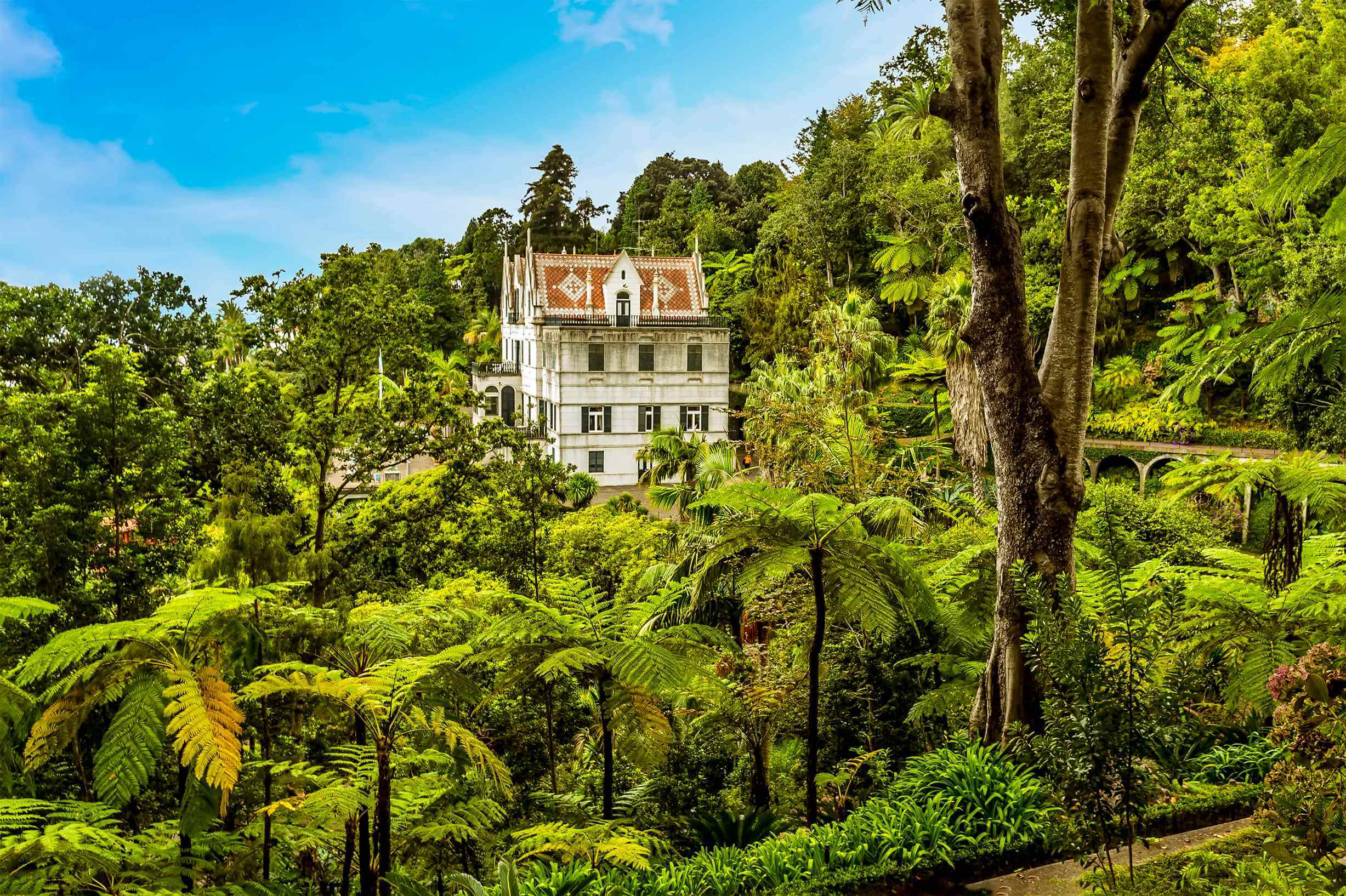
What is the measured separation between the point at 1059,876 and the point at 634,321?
111 ft

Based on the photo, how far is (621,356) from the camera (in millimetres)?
37875

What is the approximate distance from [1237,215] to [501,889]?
30938 mm

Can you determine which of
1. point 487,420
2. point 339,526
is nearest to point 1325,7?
point 487,420

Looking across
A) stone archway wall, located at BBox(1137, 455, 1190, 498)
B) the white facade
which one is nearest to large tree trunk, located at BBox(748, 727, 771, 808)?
Answer: stone archway wall, located at BBox(1137, 455, 1190, 498)

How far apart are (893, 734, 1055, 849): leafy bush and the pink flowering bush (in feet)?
5.40

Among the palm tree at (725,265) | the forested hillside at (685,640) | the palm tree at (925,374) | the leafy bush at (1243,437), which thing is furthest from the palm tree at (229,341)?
the leafy bush at (1243,437)

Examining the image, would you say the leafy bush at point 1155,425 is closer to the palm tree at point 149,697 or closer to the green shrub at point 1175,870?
the green shrub at point 1175,870

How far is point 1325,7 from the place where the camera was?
29.3 m

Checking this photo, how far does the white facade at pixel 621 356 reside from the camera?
123 feet

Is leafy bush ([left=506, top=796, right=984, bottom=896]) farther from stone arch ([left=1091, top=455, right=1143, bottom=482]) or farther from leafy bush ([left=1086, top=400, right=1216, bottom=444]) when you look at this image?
stone arch ([left=1091, top=455, right=1143, bottom=482])

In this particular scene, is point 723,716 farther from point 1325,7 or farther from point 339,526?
point 1325,7

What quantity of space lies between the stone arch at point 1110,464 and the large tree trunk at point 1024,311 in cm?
2800

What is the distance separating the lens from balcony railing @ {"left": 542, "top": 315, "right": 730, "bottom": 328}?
37.0 metres

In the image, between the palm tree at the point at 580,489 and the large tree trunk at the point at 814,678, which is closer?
the large tree trunk at the point at 814,678
